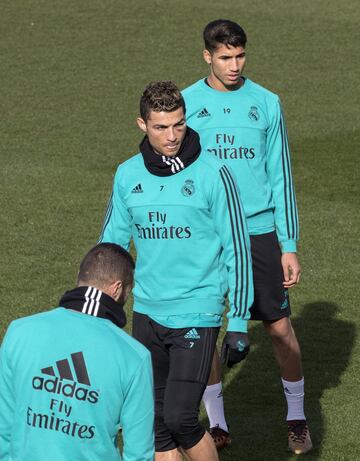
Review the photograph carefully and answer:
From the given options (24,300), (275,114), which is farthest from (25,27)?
(275,114)

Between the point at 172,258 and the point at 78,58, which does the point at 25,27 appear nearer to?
the point at 78,58

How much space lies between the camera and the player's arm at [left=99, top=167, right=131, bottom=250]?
6805 mm

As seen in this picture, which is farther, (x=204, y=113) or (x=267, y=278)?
(x=267, y=278)

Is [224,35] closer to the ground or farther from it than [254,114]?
farther from it

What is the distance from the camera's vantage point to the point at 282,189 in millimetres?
7758

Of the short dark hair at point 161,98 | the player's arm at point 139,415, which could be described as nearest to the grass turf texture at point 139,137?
the short dark hair at point 161,98

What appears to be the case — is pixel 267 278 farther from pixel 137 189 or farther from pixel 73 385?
pixel 73 385

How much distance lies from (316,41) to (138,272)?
62.5ft

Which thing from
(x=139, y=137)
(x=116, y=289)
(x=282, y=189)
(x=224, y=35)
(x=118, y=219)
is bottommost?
(x=139, y=137)

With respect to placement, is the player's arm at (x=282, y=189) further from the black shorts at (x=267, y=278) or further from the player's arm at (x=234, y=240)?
the player's arm at (x=234, y=240)

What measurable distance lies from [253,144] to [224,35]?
2.31 ft

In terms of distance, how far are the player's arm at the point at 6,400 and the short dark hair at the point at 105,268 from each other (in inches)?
16.1

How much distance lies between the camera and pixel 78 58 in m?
24.0

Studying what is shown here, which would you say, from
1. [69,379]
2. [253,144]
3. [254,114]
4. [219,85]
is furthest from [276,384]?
[69,379]
